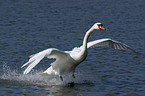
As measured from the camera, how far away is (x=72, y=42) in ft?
57.0

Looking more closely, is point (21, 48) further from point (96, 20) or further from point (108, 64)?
point (96, 20)

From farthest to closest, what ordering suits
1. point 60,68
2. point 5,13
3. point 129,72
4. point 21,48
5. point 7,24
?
point 5,13
point 7,24
point 21,48
point 129,72
point 60,68

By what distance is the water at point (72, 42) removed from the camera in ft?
37.8

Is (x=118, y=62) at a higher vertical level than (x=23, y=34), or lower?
lower

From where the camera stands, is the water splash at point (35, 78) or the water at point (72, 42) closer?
the water at point (72, 42)

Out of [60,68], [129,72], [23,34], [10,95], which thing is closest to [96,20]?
[23,34]

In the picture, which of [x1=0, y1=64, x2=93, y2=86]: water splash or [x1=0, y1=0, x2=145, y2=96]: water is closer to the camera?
[x1=0, y1=0, x2=145, y2=96]: water

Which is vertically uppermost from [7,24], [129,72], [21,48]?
[7,24]

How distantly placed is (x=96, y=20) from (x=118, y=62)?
33.4ft

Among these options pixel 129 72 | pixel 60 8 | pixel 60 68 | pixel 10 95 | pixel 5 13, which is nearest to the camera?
pixel 10 95

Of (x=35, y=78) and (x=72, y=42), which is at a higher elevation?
(x=72, y=42)

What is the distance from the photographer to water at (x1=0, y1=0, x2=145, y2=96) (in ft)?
37.8

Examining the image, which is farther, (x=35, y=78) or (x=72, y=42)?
(x=72, y=42)

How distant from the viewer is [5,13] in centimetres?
2611
